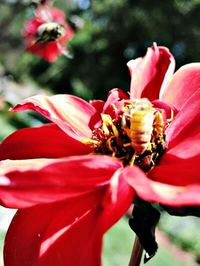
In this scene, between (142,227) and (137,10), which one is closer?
(142,227)

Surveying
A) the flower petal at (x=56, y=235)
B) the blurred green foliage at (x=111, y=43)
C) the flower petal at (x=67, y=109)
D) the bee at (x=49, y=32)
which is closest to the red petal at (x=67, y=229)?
the flower petal at (x=56, y=235)

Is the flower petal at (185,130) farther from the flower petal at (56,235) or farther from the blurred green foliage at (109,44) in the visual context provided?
the blurred green foliage at (109,44)

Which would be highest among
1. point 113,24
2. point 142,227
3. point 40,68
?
point 142,227

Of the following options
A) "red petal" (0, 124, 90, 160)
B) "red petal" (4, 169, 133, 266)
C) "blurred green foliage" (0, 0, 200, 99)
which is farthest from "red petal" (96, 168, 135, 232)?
"blurred green foliage" (0, 0, 200, 99)

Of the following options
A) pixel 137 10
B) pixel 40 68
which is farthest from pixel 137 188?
pixel 40 68

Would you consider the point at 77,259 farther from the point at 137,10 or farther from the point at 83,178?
the point at 137,10

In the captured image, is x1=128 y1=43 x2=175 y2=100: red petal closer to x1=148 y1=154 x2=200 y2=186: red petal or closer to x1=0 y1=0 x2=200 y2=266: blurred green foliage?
x1=148 y1=154 x2=200 y2=186: red petal
